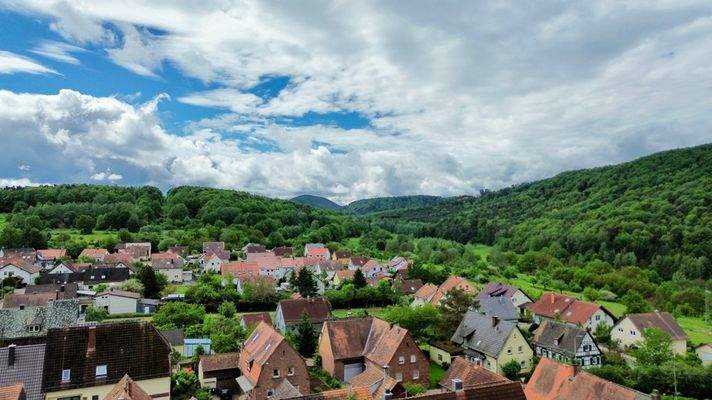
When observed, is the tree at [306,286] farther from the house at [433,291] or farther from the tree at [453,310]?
the tree at [453,310]

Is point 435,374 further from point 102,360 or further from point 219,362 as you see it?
point 102,360

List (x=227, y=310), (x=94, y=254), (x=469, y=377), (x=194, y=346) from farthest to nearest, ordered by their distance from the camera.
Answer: (x=94, y=254), (x=227, y=310), (x=194, y=346), (x=469, y=377)

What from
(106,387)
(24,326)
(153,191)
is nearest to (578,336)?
(106,387)

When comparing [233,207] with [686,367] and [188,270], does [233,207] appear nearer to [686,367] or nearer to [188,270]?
[188,270]

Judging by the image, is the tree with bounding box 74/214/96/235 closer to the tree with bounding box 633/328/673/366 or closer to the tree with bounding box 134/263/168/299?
the tree with bounding box 134/263/168/299

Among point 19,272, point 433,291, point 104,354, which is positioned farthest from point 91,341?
point 19,272

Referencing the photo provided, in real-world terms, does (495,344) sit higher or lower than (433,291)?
lower

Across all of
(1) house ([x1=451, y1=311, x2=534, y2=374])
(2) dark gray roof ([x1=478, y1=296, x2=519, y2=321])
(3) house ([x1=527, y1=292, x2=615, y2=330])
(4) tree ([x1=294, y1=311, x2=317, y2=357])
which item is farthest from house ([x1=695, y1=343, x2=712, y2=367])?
(4) tree ([x1=294, y1=311, x2=317, y2=357])
